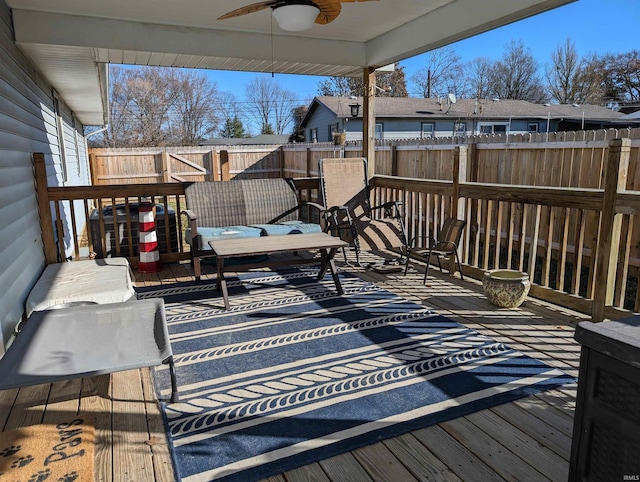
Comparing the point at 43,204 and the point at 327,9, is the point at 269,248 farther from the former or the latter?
the point at 43,204

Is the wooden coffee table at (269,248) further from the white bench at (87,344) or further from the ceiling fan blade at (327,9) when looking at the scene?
the ceiling fan blade at (327,9)

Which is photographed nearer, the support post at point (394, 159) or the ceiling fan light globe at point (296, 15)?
the ceiling fan light globe at point (296, 15)

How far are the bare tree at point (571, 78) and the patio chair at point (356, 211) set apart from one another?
24.8m

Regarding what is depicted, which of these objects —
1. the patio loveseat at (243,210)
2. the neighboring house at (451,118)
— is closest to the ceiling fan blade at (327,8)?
the patio loveseat at (243,210)

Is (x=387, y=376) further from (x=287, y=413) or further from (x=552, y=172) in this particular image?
(x=552, y=172)

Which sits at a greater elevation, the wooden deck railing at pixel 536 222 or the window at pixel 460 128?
the window at pixel 460 128

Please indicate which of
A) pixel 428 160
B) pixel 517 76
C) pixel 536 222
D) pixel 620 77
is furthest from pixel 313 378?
pixel 517 76

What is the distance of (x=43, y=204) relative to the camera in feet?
14.6

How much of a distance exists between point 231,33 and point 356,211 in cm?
248

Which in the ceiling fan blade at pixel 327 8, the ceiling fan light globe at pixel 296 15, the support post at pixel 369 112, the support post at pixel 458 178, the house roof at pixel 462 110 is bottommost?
the support post at pixel 458 178

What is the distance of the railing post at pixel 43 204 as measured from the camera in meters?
4.36

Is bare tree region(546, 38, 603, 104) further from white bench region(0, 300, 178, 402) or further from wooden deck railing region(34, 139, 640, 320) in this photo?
white bench region(0, 300, 178, 402)

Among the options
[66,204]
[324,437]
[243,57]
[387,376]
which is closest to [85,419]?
[324,437]

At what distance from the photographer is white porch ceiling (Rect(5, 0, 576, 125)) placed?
13.5 ft
